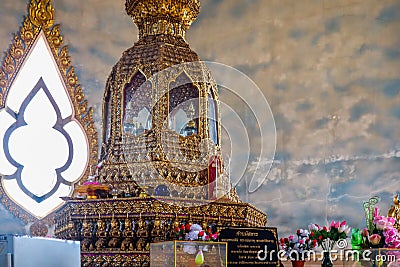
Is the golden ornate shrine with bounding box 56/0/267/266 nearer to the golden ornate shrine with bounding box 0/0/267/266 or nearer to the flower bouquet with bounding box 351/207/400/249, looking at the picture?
the golden ornate shrine with bounding box 0/0/267/266

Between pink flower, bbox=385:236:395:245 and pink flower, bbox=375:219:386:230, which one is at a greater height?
pink flower, bbox=375:219:386:230

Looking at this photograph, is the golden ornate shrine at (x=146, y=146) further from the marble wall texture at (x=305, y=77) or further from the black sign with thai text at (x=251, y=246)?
the black sign with thai text at (x=251, y=246)

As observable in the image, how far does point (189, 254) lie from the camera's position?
189 inches

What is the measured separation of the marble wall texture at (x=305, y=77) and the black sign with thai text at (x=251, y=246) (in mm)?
2285

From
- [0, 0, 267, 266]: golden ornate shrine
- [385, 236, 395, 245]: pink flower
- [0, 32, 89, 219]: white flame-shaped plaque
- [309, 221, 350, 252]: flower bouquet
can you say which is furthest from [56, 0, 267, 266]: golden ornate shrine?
[385, 236, 395, 245]: pink flower

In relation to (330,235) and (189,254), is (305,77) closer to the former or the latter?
(330,235)

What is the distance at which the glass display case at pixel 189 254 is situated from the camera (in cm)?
473

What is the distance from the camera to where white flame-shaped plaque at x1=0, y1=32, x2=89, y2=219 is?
7414mm

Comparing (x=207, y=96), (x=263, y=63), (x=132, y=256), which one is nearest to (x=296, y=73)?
(x=263, y=63)

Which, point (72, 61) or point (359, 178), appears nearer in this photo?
point (359, 178)

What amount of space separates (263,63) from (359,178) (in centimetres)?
185

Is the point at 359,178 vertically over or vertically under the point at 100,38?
under

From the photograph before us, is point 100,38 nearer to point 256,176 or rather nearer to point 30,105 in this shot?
point 30,105

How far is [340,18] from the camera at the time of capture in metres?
7.87
